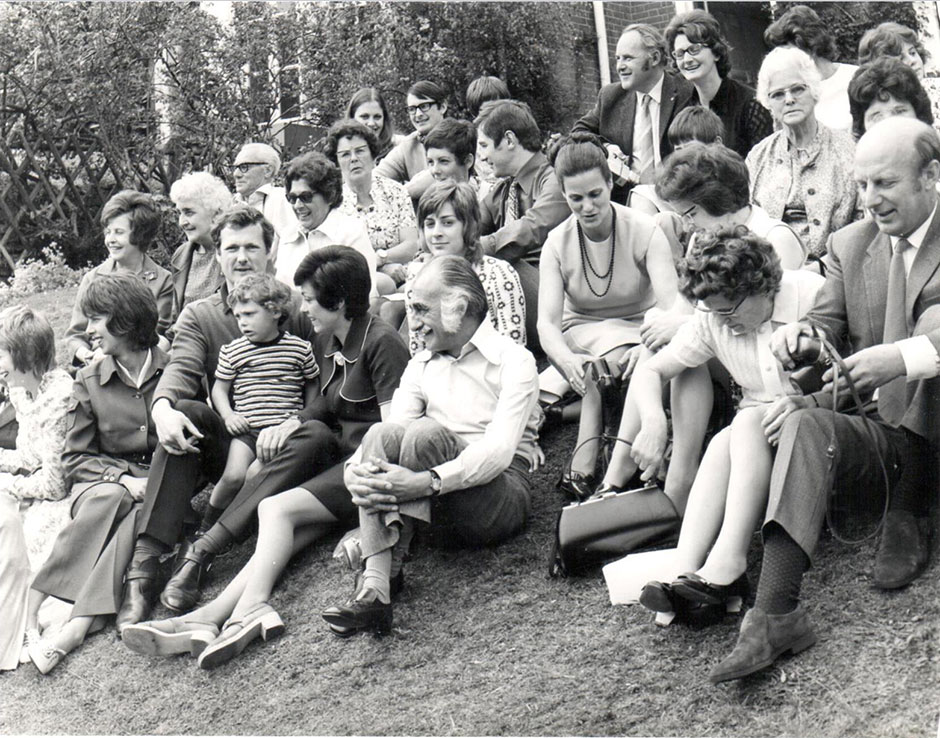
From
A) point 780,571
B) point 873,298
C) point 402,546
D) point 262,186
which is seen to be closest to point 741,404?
point 873,298

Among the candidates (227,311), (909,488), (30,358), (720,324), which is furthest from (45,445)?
(909,488)

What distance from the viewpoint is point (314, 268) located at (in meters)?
5.07

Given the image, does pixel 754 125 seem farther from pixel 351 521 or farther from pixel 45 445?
pixel 45 445

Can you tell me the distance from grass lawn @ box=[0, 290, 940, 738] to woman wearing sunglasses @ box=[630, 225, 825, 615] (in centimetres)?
25

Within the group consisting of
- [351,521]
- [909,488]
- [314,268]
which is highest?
[314,268]

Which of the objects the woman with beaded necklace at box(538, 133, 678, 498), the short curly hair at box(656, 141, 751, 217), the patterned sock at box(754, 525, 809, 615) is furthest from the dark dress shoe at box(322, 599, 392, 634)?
the short curly hair at box(656, 141, 751, 217)

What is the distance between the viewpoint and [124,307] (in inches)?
209

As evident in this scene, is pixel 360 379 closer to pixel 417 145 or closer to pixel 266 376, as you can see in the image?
pixel 266 376

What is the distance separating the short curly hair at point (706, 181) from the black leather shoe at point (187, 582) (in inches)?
92.6

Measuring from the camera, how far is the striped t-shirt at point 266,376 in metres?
5.07

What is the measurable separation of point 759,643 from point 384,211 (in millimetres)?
3831

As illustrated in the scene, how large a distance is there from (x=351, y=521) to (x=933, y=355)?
2.49m

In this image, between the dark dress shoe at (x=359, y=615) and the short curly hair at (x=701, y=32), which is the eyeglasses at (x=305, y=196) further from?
the dark dress shoe at (x=359, y=615)

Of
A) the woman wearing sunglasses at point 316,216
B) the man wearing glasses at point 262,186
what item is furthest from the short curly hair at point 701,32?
the man wearing glasses at point 262,186
